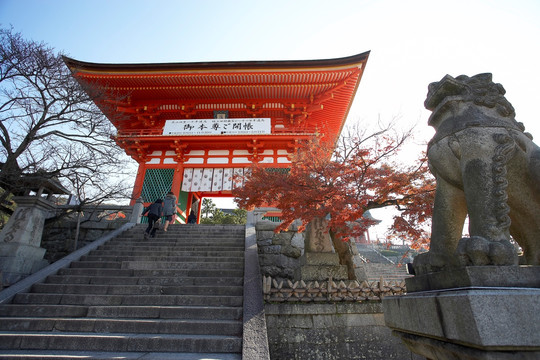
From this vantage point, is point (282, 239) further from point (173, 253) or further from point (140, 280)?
point (140, 280)

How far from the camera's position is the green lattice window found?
1279cm

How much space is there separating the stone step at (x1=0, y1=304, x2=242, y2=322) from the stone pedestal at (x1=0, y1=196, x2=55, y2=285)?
6.79 feet

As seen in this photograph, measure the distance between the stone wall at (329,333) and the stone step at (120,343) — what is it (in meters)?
1.44

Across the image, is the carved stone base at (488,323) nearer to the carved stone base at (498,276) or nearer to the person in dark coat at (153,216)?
the carved stone base at (498,276)

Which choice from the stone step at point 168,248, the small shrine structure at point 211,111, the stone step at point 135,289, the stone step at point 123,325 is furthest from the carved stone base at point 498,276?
the small shrine structure at point 211,111

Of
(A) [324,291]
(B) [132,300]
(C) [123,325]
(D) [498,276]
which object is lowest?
(C) [123,325]

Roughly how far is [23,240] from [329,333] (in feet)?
24.5

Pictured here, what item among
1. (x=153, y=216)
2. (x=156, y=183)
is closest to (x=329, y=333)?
(x=153, y=216)

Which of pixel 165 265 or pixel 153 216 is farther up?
pixel 153 216

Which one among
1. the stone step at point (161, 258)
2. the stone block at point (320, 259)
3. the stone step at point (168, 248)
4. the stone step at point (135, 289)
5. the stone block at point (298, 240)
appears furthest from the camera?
the stone block at point (298, 240)

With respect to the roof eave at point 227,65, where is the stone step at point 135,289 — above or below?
below

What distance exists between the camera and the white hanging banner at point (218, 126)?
13.1 meters

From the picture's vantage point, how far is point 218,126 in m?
13.5

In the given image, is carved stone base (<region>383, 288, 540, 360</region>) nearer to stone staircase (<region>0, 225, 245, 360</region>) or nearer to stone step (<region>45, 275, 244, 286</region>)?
stone staircase (<region>0, 225, 245, 360</region>)
